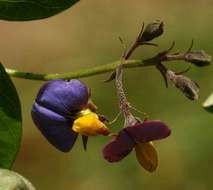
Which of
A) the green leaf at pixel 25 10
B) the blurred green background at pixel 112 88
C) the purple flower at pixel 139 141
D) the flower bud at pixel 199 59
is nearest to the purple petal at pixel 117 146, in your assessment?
the purple flower at pixel 139 141

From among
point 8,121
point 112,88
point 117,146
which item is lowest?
point 112,88

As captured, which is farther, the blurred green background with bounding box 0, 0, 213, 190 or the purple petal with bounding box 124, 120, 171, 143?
the blurred green background with bounding box 0, 0, 213, 190

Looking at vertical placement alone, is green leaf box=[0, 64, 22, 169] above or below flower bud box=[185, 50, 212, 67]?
below

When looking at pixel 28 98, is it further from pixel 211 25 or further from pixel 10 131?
pixel 10 131

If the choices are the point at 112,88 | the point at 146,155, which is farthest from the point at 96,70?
the point at 112,88

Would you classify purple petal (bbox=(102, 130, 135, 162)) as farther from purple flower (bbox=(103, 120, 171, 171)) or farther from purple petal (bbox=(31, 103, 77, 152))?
purple petal (bbox=(31, 103, 77, 152))

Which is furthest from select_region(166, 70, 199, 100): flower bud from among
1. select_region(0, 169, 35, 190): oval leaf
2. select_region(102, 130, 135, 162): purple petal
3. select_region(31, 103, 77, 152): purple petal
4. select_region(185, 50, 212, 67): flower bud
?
select_region(0, 169, 35, 190): oval leaf

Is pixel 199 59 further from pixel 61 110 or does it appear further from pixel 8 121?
pixel 8 121

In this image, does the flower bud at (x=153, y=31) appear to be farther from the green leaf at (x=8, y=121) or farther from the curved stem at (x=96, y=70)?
the green leaf at (x=8, y=121)
